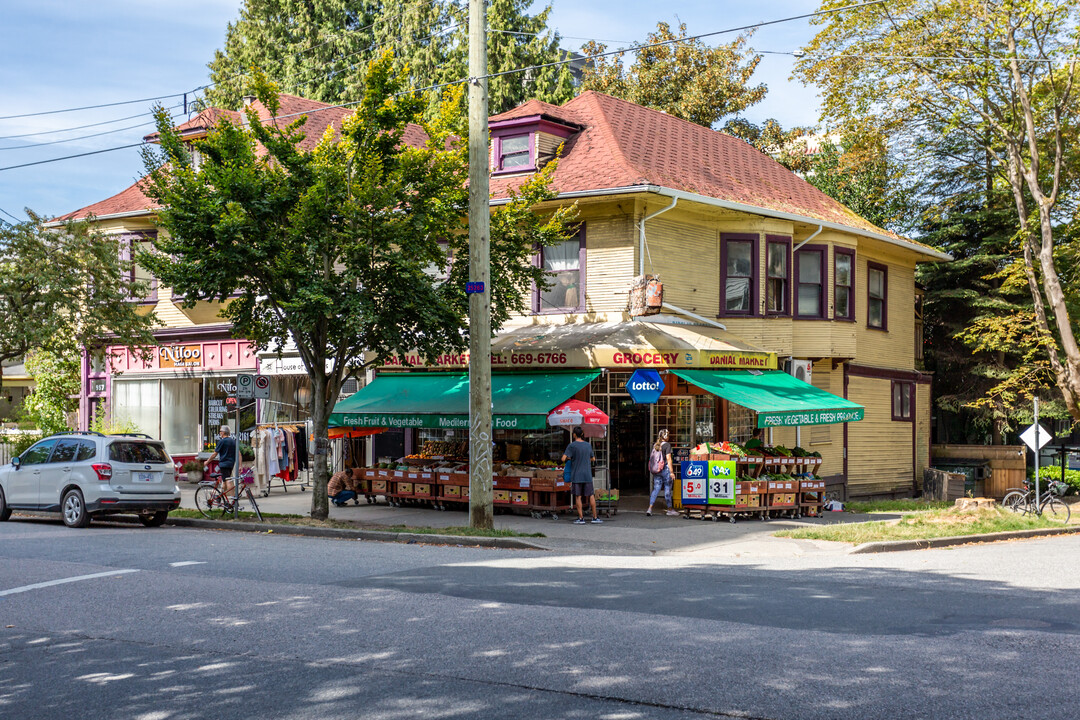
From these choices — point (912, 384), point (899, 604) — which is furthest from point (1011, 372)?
point (899, 604)

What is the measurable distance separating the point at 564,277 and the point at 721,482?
5932mm

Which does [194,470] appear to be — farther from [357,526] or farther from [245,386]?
[357,526]

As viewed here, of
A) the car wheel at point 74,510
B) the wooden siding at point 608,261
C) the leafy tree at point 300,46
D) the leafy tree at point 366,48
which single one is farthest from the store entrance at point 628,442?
the leafy tree at point 300,46

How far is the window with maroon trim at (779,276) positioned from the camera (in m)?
22.5

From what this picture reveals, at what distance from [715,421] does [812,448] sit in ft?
9.19

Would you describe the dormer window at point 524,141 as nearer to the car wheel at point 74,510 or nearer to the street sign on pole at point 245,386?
the street sign on pole at point 245,386

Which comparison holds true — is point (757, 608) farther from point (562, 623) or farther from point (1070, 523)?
point (1070, 523)

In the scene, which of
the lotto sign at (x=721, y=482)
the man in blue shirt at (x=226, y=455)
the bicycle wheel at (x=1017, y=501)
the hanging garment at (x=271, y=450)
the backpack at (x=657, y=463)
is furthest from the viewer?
the hanging garment at (x=271, y=450)

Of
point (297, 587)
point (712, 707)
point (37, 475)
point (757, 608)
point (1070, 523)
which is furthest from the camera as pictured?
point (1070, 523)

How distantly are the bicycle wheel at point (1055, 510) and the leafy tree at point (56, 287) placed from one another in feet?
69.3

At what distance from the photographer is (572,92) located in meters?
38.1

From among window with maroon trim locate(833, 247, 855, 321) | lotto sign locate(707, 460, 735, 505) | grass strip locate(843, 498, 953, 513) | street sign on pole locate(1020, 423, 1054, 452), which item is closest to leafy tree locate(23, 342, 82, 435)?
lotto sign locate(707, 460, 735, 505)

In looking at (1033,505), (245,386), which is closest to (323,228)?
(245,386)

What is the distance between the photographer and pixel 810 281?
76.3 ft
